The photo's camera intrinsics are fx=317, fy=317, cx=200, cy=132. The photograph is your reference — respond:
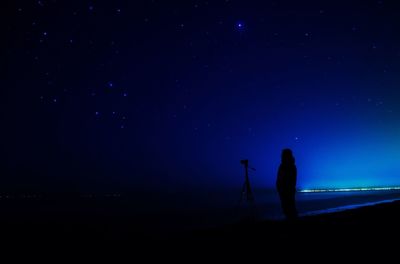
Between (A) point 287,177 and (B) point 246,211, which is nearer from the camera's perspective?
(A) point 287,177

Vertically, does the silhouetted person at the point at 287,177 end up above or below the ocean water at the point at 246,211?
above

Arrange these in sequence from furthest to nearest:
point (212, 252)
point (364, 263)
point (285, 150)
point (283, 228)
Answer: point (285, 150) → point (283, 228) → point (212, 252) → point (364, 263)

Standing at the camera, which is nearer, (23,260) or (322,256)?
(322,256)

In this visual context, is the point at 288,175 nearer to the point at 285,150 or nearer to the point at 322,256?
the point at 285,150

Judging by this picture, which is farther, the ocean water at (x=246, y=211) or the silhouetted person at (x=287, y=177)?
the ocean water at (x=246, y=211)

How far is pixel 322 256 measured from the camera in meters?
3.77

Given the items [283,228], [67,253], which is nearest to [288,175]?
[283,228]

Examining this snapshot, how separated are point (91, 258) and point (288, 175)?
17.5 ft

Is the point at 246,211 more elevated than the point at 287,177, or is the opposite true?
the point at 287,177

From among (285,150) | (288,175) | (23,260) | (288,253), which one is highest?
(285,150)

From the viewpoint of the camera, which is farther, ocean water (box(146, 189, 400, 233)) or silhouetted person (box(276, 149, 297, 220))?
ocean water (box(146, 189, 400, 233))

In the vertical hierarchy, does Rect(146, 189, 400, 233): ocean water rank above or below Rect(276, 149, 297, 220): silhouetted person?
below

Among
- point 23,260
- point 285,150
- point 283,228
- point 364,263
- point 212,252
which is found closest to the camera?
point 364,263

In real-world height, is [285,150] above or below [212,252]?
above
